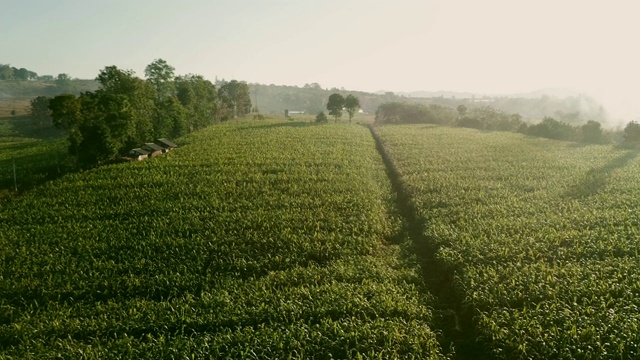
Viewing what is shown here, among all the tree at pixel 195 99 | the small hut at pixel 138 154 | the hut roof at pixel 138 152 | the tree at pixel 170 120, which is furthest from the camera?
the tree at pixel 195 99

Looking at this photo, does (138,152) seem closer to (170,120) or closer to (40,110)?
(170,120)

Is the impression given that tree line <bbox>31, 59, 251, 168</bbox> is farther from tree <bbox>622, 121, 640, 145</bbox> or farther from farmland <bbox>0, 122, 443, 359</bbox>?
tree <bbox>622, 121, 640, 145</bbox>

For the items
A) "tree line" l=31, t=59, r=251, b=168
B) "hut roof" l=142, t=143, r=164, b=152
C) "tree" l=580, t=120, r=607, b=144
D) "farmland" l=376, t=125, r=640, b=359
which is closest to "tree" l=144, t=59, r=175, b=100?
"tree line" l=31, t=59, r=251, b=168

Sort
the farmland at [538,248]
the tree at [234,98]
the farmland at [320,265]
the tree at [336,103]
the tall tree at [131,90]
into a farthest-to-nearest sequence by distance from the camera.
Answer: the tree at [234,98]
the tree at [336,103]
the tall tree at [131,90]
the farmland at [320,265]
the farmland at [538,248]

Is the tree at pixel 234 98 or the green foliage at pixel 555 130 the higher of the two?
the tree at pixel 234 98

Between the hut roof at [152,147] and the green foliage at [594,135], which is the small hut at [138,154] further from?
the green foliage at [594,135]

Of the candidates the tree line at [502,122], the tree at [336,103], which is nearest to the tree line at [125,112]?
the tree at [336,103]

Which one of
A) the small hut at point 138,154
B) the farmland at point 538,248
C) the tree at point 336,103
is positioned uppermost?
the tree at point 336,103
